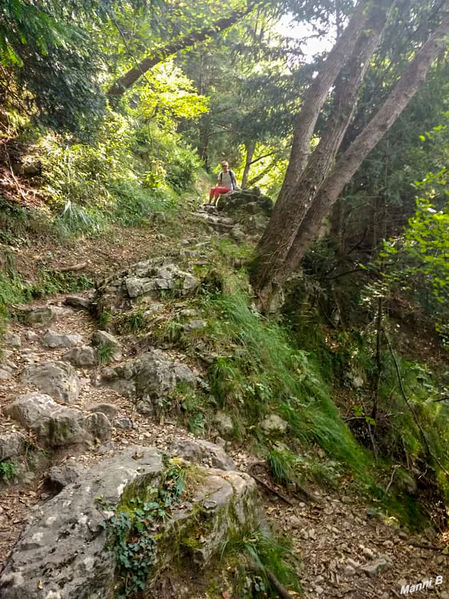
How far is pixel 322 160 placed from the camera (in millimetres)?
5867

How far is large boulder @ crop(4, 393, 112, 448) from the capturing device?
8.71 ft

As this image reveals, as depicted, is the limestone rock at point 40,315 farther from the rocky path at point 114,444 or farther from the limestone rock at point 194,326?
the limestone rock at point 194,326

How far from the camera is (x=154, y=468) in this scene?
247 cm

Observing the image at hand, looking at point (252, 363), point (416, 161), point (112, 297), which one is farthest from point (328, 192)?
point (112, 297)

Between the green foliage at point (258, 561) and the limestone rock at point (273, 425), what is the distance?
111cm

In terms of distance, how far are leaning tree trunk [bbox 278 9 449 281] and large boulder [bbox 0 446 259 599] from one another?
4.17 m

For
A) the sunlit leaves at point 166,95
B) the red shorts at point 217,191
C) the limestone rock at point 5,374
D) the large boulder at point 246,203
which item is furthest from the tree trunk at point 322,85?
the limestone rock at point 5,374

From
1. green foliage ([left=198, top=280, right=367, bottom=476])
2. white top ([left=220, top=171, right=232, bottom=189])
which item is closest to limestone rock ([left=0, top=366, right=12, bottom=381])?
green foliage ([left=198, top=280, right=367, bottom=476])

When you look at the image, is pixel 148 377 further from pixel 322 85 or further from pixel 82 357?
pixel 322 85

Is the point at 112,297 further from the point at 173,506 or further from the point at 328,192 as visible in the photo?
the point at 328,192

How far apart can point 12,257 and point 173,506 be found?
3692 mm

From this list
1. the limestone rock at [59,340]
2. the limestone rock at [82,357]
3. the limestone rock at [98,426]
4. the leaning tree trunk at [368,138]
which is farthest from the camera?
the leaning tree trunk at [368,138]

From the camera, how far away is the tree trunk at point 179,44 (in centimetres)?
856

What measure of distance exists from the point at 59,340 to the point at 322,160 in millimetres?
4973
